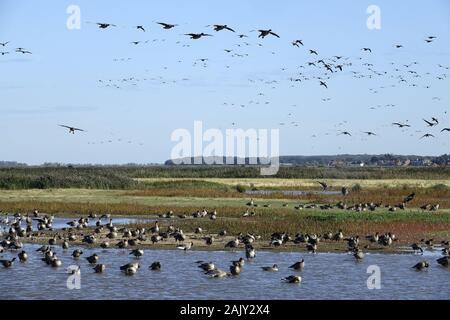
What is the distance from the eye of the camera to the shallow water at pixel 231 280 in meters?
23.3

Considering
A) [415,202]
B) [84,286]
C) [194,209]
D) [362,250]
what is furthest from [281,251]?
[415,202]

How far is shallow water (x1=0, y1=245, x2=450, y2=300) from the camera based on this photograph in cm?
2330

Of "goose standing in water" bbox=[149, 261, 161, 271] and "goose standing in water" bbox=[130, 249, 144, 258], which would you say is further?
"goose standing in water" bbox=[130, 249, 144, 258]

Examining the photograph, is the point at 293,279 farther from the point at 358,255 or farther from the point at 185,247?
the point at 185,247

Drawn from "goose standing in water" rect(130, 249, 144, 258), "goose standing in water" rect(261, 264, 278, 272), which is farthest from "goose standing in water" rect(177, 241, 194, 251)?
"goose standing in water" rect(261, 264, 278, 272)

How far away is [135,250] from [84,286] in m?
5.51

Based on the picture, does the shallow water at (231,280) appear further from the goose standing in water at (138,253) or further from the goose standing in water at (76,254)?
the goose standing in water at (138,253)

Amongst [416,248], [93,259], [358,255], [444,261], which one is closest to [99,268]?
[93,259]

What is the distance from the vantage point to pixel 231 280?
25438 mm

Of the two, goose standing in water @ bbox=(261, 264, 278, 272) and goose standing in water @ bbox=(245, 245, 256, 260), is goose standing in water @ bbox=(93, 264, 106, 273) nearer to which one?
goose standing in water @ bbox=(261, 264, 278, 272)

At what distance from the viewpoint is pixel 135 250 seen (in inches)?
1174

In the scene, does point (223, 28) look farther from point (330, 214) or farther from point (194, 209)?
point (194, 209)
